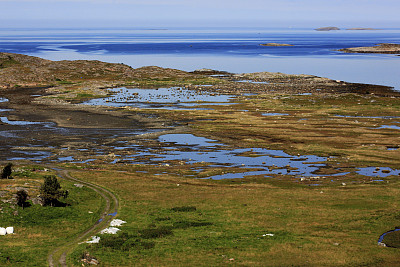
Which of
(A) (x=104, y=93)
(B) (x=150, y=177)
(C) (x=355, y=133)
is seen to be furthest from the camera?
(A) (x=104, y=93)

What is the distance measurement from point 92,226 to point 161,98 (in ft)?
311

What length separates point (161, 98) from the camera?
5281 inches

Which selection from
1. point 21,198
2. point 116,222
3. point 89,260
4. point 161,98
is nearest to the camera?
point 89,260

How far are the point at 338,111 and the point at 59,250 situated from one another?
85.4m

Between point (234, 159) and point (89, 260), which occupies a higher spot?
point (89, 260)

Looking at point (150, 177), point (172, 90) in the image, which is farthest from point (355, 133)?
point (172, 90)

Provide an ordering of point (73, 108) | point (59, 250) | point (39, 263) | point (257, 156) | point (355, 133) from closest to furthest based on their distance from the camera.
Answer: point (39, 263), point (59, 250), point (257, 156), point (355, 133), point (73, 108)

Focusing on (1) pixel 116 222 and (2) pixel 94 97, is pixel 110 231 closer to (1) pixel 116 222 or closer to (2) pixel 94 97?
(1) pixel 116 222

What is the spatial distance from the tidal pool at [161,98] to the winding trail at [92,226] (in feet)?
201

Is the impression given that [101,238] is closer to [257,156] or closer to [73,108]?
[257,156]

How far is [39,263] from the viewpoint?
32.7m

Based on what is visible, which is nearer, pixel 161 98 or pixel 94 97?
pixel 161 98

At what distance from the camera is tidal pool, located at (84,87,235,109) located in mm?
121688

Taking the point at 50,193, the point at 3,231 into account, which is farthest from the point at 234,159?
the point at 3,231
